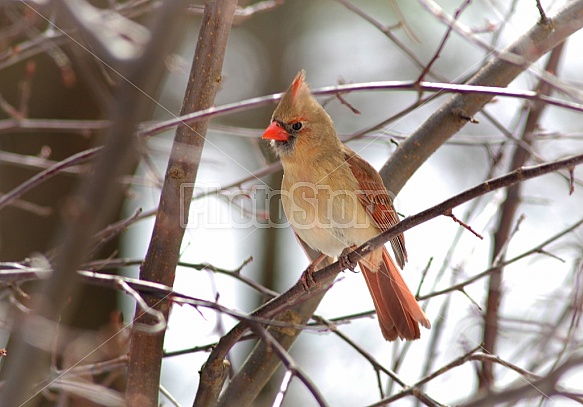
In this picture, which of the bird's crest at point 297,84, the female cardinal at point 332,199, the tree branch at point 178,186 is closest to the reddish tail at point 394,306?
the female cardinal at point 332,199

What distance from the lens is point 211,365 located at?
231 cm

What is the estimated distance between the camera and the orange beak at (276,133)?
3318 millimetres

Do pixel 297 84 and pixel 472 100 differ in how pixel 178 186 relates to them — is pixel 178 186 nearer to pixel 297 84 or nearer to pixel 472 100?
pixel 297 84

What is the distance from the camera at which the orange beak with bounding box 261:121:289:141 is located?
332 cm

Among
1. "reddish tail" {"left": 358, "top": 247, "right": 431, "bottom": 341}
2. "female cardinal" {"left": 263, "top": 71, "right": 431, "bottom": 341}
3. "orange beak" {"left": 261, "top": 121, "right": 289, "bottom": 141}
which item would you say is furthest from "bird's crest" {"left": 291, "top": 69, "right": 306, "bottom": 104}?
"reddish tail" {"left": 358, "top": 247, "right": 431, "bottom": 341}

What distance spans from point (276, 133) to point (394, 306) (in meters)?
0.99

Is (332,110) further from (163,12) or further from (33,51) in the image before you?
(163,12)

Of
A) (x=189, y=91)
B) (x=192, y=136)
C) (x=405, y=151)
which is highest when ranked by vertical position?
(x=405, y=151)

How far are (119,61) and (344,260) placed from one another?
1537 mm

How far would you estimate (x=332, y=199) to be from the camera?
10.6 ft

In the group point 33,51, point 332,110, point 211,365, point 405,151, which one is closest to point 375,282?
point 405,151

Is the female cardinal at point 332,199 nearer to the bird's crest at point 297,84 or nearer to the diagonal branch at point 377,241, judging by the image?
the bird's crest at point 297,84

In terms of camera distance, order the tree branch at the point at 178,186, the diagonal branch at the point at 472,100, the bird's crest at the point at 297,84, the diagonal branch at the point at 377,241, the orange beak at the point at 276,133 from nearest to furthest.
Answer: the diagonal branch at the point at 377,241, the tree branch at the point at 178,186, the diagonal branch at the point at 472,100, the bird's crest at the point at 297,84, the orange beak at the point at 276,133

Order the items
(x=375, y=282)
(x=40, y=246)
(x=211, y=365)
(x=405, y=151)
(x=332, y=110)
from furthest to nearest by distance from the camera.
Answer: (x=332, y=110), (x=40, y=246), (x=375, y=282), (x=405, y=151), (x=211, y=365)
